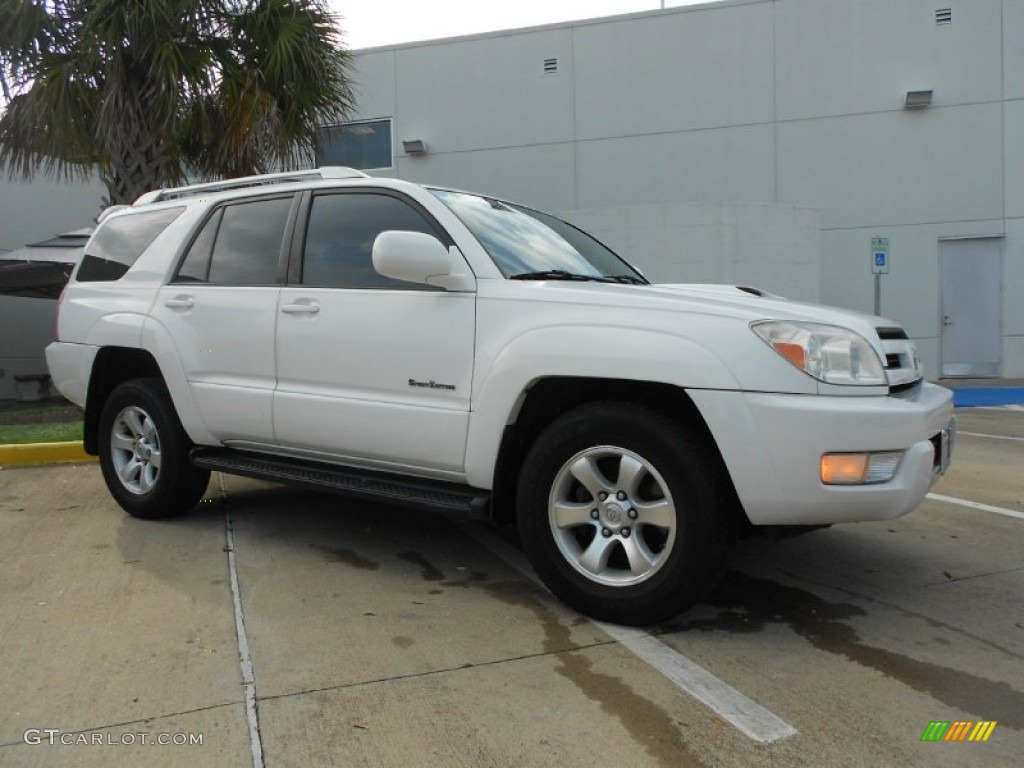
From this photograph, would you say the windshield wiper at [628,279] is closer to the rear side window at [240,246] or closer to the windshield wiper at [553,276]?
the windshield wiper at [553,276]

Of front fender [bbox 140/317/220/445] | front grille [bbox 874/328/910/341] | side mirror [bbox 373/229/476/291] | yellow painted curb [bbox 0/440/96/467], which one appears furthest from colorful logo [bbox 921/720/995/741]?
yellow painted curb [bbox 0/440/96/467]

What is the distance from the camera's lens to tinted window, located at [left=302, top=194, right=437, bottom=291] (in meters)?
3.91

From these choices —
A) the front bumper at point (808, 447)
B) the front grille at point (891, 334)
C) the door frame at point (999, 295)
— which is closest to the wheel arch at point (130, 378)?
the front bumper at point (808, 447)

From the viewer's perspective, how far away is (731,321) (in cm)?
303

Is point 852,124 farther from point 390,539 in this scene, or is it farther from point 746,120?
point 390,539

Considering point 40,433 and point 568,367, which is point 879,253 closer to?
point 568,367

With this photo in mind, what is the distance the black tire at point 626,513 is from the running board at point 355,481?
0.94 feet

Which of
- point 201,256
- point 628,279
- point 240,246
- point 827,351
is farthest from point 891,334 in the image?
point 201,256

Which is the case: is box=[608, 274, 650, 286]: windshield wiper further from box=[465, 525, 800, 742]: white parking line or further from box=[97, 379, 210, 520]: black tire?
box=[97, 379, 210, 520]: black tire

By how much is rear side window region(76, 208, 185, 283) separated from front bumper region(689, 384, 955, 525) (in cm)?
365

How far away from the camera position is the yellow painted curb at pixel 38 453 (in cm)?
695

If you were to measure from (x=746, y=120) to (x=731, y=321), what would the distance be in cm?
1430

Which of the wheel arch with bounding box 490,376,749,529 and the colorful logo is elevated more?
the wheel arch with bounding box 490,376,749,529

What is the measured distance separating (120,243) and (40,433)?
→ 3.86 metres
